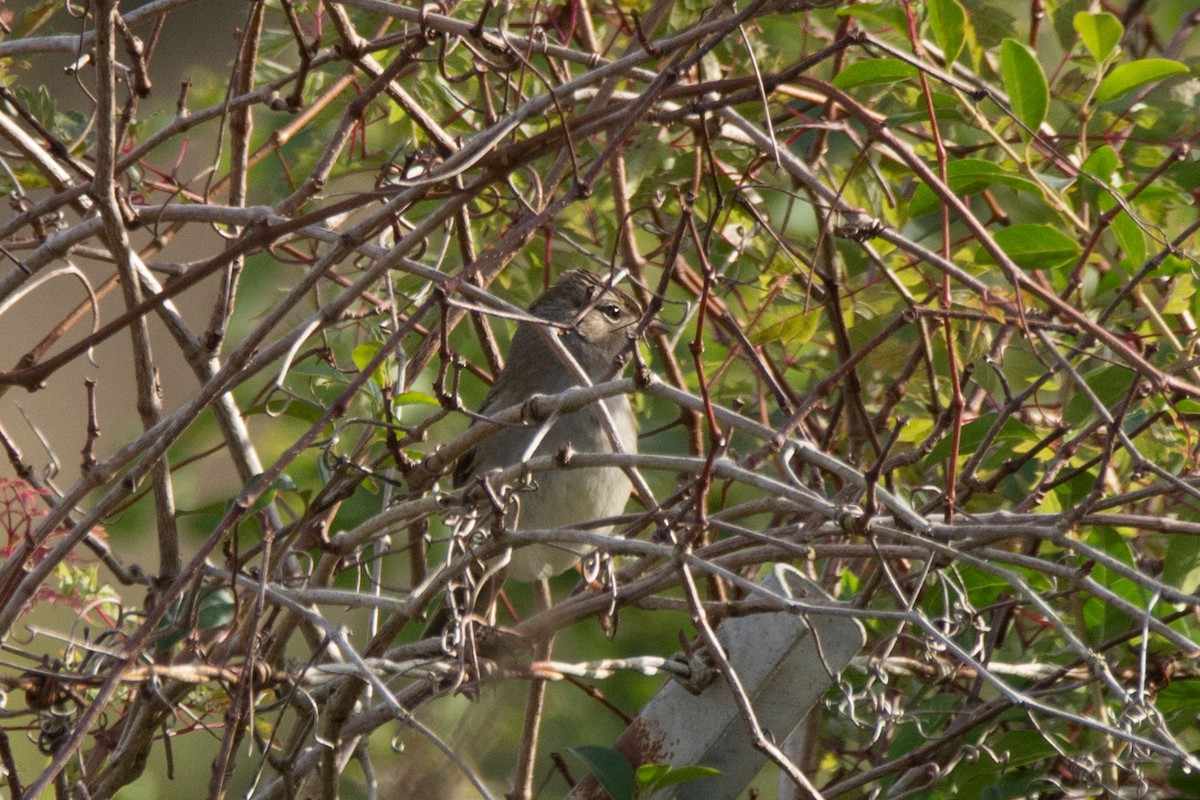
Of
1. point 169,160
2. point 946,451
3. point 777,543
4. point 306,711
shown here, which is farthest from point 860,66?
point 169,160

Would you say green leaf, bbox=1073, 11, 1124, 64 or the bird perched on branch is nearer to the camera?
green leaf, bbox=1073, 11, 1124, 64

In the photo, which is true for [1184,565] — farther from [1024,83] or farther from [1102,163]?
[1024,83]

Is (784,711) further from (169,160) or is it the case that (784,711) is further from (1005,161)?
(169,160)

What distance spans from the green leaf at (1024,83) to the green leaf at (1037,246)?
6.8 inches

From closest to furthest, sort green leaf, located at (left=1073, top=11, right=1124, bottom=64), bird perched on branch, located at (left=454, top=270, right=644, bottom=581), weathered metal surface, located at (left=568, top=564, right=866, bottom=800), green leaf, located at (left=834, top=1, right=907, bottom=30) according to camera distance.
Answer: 1. weathered metal surface, located at (left=568, top=564, right=866, bottom=800)
2. green leaf, located at (left=1073, top=11, right=1124, bottom=64)
3. green leaf, located at (left=834, top=1, right=907, bottom=30)
4. bird perched on branch, located at (left=454, top=270, right=644, bottom=581)

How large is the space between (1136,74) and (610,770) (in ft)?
4.85

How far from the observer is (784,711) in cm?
221

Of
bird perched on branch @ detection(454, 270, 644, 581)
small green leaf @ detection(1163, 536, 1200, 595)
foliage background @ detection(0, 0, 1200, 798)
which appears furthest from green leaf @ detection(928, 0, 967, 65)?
bird perched on branch @ detection(454, 270, 644, 581)

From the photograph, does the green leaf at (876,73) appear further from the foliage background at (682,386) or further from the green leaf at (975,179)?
the green leaf at (975,179)

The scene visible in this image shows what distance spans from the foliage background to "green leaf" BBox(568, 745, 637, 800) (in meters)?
0.16

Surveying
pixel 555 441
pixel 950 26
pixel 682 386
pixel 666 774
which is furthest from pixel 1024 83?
pixel 555 441

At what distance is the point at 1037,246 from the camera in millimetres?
2342

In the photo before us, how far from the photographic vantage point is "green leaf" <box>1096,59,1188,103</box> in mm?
2332

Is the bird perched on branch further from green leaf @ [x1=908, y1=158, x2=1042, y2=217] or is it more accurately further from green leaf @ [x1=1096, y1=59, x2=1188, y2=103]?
green leaf @ [x1=1096, y1=59, x2=1188, y2=103]
